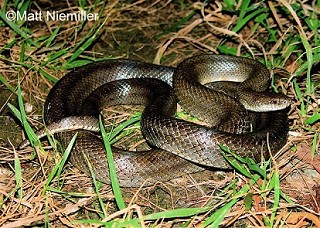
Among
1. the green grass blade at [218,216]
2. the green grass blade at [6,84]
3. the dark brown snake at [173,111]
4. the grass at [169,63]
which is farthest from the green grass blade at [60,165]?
the green grass blade at [6,84]

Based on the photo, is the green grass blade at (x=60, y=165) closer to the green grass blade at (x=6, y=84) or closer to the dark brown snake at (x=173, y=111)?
the dark brown snake at (x=173, y=111)

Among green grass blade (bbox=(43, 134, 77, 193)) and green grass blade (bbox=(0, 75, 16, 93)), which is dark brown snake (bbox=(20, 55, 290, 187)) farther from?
green grass blade (bbox=(0, 75, 16, 93))

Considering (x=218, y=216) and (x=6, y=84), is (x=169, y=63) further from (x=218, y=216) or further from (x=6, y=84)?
(x=218, y=216)

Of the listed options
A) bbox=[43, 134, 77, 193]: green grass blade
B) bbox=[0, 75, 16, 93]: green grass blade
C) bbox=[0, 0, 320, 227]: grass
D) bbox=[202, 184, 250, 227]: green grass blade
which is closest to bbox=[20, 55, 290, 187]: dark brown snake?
bbox=[0, 0, 320, 227]: grass

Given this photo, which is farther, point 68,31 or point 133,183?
point 68,31

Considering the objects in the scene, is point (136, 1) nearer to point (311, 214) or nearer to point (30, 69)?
point (30, 69)

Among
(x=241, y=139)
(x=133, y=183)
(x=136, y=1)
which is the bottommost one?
(x=133, y=183)

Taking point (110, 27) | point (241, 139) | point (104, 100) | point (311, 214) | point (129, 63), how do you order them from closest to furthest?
1. point (311, 214)
2. point (241, 139)
3. point (104, 100)
4. point (129, 63)
5. point (110, 27)

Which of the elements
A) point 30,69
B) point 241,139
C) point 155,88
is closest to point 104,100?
point 155,88
